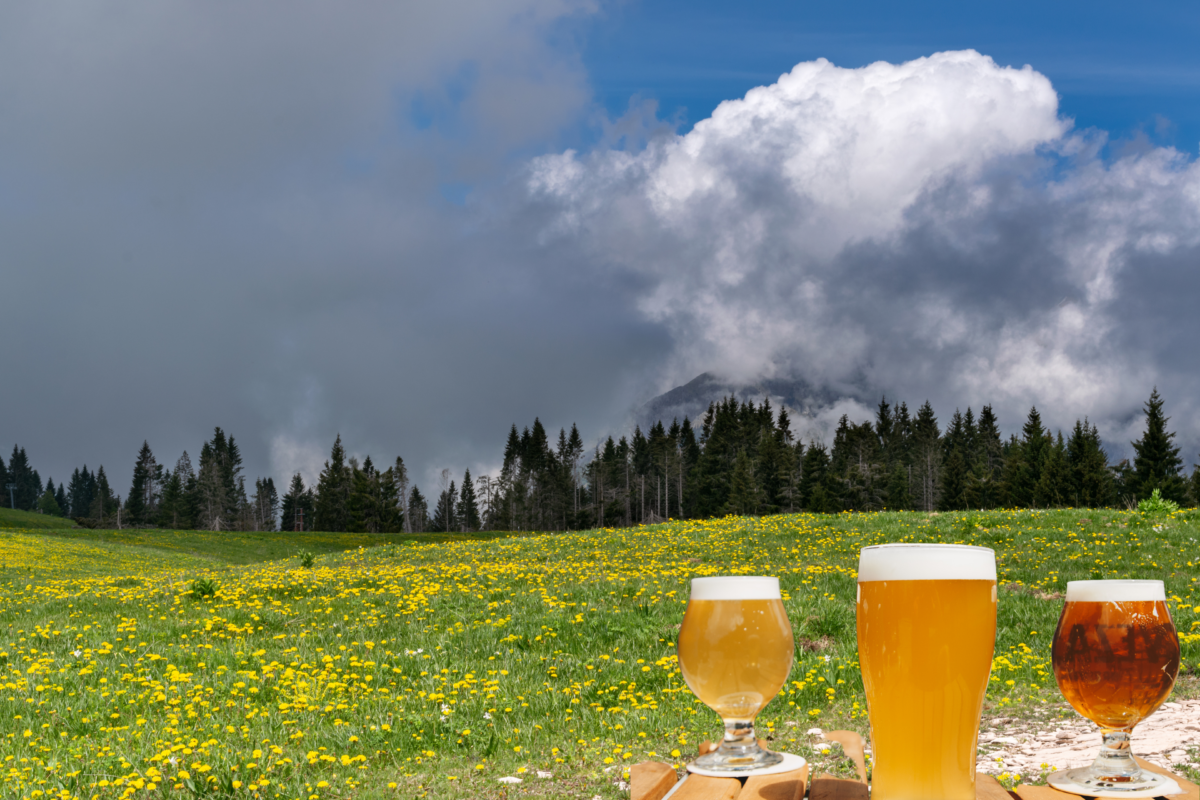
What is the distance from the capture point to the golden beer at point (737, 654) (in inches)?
78.9

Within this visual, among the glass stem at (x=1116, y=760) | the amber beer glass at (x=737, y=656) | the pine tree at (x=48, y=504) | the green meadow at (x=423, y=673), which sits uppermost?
the pine tree at (x=48, y=504)

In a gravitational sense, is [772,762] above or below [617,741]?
above

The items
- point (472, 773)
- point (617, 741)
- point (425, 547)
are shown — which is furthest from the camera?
point (425, 547)

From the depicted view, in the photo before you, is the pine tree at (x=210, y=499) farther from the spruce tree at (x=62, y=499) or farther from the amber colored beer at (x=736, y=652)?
the amber colored beer at (x=736, y=652)

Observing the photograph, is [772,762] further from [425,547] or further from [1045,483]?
[1045,483]

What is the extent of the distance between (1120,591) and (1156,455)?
276 feet

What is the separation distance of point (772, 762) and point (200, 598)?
15.4m

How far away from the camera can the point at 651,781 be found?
187 cm

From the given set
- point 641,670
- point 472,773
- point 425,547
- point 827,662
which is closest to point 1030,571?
point 827,662

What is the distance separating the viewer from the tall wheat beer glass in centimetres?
159

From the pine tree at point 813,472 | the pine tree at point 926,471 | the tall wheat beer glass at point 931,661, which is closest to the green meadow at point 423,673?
the tall wheat beer glass at point 931,661

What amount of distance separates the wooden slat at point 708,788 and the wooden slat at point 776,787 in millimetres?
22

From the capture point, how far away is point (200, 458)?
143 m

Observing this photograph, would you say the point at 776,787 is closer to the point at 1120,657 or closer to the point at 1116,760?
the point at 1116,760
